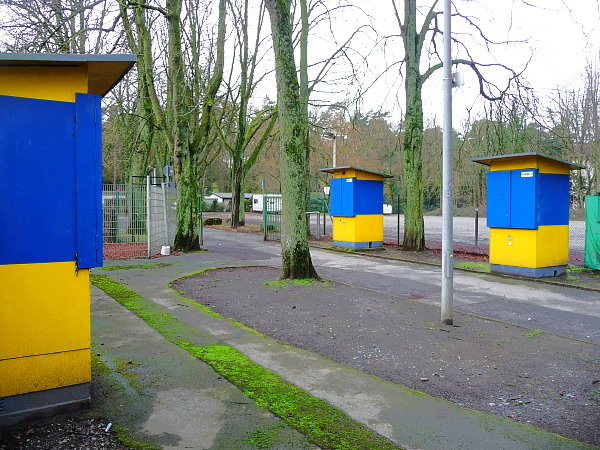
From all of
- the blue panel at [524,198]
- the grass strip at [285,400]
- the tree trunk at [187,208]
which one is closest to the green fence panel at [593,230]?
the blue panel at [524,198]

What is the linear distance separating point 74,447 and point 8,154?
207 centimetres

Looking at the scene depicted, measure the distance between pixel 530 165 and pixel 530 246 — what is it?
1862 mm

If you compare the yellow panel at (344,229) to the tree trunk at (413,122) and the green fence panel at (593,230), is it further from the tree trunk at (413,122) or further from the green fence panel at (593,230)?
the green fence panel at (593,230)

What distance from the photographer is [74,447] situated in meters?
3.40

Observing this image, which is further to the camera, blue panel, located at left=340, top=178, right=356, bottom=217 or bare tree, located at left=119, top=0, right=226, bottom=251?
blue panel, located at left=340, top=178, right=356, bottom=217

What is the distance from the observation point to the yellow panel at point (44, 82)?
3.70m

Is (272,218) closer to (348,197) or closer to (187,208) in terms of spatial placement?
(348,197)

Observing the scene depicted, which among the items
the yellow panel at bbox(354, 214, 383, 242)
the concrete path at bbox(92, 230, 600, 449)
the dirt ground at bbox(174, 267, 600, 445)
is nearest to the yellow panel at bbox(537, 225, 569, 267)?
the concrete path at bbox(92, 230, 600, 449)

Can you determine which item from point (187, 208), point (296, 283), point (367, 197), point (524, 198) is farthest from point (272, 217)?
point (296, 283)

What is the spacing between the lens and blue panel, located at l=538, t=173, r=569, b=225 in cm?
1203

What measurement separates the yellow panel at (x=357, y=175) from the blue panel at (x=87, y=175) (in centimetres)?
1488

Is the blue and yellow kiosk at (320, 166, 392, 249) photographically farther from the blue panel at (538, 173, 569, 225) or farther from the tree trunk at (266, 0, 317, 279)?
the tree trunk at (266, 0, 317, 279)

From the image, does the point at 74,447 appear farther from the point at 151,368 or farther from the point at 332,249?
the point at 332,249

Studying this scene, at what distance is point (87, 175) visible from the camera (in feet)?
13.0
